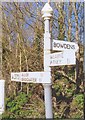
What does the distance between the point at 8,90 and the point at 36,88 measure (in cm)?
A: 41

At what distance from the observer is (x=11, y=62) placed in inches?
158

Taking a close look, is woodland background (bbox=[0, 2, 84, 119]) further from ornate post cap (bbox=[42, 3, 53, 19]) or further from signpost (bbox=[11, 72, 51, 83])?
ornate post cap (bbox=[42, 3, 53, 19])

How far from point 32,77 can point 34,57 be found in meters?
0.35

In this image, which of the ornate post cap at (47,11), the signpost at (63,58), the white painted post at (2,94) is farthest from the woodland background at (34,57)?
the signpost at (63,58)

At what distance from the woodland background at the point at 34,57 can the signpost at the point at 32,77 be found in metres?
0.07

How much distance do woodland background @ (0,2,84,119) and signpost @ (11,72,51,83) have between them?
2.9 inches

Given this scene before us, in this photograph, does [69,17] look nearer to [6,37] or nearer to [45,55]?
[45,55]

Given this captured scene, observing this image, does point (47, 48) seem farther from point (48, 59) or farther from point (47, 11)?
point (47, 11)

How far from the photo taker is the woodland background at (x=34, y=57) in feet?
13.0

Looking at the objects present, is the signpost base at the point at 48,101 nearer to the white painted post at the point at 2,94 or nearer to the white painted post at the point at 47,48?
the white painted post at the point at 47,48

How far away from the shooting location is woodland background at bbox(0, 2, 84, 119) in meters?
3.96

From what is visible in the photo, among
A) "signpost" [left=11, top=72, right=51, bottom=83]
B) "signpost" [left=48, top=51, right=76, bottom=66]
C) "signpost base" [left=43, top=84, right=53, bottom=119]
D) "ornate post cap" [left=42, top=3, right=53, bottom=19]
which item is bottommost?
"signpost base" [left=43, top=84, right=53, bottom=119]

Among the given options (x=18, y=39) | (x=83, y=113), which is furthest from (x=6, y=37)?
(x=83, y=113)

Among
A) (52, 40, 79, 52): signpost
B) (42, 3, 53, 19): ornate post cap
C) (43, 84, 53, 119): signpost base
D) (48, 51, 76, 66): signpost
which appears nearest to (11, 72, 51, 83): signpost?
(43, 84, 53, 119): signpost base
